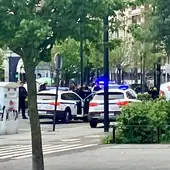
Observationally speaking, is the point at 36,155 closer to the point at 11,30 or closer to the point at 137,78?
the point at 11,30

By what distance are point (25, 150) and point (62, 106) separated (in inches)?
620

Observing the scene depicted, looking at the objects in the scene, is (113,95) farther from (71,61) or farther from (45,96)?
(71,61)

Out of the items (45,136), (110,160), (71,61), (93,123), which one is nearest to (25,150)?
(110,160)

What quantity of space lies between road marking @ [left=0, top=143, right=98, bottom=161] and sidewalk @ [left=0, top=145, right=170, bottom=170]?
87 cm

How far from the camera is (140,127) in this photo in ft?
71.4

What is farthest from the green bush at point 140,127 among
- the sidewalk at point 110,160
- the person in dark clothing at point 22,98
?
the person in dark clothing at point 22,98

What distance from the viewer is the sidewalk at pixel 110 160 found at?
52.2 feet

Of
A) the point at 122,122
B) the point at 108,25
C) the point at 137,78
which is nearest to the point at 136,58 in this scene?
the point at 137,78

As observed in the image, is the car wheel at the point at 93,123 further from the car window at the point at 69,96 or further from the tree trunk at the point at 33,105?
the tree trunk at the point at 33,105

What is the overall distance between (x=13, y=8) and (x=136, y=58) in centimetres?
6622

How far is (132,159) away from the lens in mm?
17328

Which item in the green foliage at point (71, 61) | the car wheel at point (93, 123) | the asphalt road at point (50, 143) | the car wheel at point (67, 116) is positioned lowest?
the asphalt road at point (50, 143)

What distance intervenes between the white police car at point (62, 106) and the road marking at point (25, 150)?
13.7 metres

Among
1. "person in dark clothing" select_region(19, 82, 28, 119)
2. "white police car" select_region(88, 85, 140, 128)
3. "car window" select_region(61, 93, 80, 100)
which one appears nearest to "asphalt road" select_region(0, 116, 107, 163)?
"white police car" select_region(88, 85, 140, 128)
